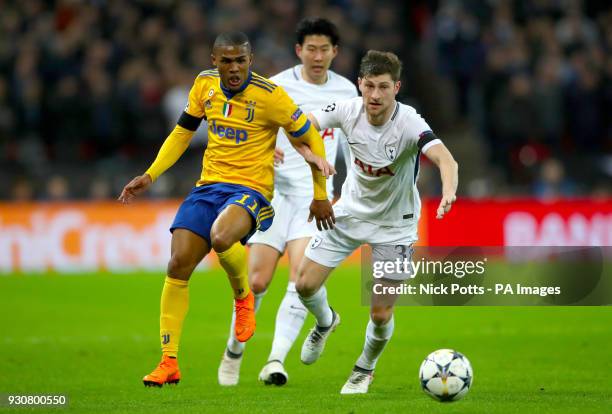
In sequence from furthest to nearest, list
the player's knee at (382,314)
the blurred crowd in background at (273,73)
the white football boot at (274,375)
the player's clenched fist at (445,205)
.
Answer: the blurred crowd in background at (273,73), the white football boot at (274,375), the player's knee at (382,314), the player's clenched fist at (445,205)

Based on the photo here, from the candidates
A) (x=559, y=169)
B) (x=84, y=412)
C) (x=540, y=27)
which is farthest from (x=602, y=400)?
(x=540, y=27)

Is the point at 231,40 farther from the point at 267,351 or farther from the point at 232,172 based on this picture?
the point at 267,351

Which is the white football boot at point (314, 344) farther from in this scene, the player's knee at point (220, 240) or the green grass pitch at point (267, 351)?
the player's knee at point (220, 240)

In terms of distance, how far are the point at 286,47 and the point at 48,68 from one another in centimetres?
415

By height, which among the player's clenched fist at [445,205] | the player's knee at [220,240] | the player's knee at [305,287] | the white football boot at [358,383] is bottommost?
the white football boot at [358,383]

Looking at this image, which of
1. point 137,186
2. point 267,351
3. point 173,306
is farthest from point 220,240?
point 267,351

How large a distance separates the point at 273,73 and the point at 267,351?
28.1 feet

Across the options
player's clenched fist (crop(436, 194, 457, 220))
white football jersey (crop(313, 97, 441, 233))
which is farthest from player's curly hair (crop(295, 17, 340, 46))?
player's clenched fist (crop(436, 194, 457, 220))

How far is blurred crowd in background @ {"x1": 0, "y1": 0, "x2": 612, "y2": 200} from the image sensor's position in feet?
59.9

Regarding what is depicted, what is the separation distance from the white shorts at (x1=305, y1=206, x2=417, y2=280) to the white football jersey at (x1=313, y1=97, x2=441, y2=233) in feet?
0.15

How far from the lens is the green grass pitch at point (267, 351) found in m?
7.36

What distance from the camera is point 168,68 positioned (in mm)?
18781

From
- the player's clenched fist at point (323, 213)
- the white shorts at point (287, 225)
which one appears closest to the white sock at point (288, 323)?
the white shorts at point (287, 225)

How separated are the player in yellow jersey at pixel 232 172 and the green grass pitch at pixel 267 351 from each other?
31.3 inches
